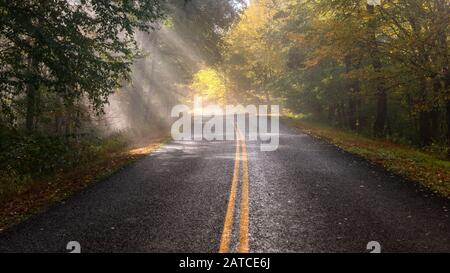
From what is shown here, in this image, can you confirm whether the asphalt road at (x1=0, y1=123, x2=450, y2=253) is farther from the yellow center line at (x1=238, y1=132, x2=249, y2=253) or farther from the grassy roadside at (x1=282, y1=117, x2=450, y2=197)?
the grassy roadside at (x1=282, y1=117, x2=450, y2=197)

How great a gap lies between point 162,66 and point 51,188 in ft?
60.8

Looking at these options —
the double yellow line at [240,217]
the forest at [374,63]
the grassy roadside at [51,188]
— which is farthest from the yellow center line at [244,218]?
the forest at [374,63]

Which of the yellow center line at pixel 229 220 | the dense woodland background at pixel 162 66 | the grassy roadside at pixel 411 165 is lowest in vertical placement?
the yellow center line at pixel 229 220

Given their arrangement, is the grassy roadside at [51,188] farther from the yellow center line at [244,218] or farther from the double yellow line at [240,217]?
the yellow center line at [244,218]

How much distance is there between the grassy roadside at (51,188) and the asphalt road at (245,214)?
1.20ft

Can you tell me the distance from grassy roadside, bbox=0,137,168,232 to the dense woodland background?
64cm

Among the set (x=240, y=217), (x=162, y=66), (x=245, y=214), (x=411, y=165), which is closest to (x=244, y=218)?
(x=240, y=217)

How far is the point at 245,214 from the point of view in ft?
23.7

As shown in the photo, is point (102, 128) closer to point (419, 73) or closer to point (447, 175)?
point (419, 73)

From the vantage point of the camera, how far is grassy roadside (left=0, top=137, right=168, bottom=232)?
7.83 meters

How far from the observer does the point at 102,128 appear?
23188mm

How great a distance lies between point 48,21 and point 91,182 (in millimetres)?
4303

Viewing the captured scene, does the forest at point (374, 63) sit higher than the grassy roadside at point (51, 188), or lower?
higher

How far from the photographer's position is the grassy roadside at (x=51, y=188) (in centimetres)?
783
